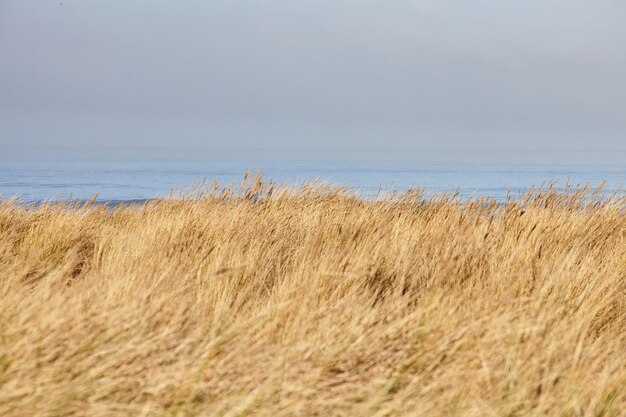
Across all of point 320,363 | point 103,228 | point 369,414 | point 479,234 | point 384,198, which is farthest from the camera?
point 384,198

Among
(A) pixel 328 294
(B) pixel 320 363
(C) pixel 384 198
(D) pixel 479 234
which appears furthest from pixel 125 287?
(C) pixel 384 198

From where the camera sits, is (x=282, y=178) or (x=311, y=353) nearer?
(x=311, y=353)

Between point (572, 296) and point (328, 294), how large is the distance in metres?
1.35

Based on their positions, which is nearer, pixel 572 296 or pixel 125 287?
pixel 125 287

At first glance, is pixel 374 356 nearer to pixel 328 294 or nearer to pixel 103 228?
pixel 328 294

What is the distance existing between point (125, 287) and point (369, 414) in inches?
63.8

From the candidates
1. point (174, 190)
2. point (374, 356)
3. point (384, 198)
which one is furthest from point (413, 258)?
point (174, 190)

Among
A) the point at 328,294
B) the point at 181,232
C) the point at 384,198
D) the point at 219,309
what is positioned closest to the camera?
the point at 219,309

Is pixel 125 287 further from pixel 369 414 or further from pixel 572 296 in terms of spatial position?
pixel 572 296

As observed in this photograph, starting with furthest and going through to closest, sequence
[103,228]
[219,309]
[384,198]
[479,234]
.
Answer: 1. [384,198]
2. [103,228]
3. [479,234]
4. [219,309]

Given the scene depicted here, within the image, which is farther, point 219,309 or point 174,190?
point 174,190

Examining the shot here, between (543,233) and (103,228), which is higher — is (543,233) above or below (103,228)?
above

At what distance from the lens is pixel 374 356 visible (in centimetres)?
286

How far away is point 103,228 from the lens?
23.4ft
